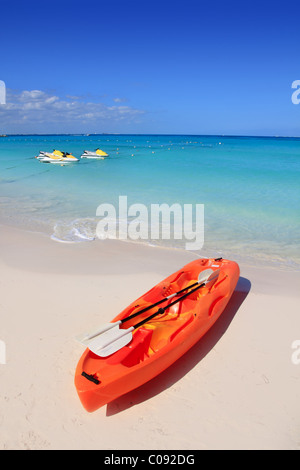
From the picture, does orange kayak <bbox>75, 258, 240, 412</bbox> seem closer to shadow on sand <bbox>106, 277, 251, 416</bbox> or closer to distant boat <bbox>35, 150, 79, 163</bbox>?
shadow on sand <bbox>106, 277, 251, 416</bbox>

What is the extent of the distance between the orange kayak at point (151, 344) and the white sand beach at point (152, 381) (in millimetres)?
289

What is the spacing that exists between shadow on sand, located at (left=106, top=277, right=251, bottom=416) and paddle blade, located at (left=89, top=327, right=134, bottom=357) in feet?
1.90

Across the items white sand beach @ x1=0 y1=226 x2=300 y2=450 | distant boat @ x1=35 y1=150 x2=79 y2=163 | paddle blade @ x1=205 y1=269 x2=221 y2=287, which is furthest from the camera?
distant boat @ x1=35 y1=150 x2=79 y2=163

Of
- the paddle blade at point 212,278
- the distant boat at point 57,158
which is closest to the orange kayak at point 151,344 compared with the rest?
the paddle blade at point 212,278

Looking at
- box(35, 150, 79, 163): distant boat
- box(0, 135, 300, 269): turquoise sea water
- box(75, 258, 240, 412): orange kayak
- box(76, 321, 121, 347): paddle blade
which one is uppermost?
box(35, 150, 79, 163): distant boat

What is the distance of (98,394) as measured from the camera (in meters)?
3.25

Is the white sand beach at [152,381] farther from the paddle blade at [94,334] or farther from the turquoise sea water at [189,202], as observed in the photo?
the turquoise sea water at [189,202]

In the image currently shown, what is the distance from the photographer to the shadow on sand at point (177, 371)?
3632mm

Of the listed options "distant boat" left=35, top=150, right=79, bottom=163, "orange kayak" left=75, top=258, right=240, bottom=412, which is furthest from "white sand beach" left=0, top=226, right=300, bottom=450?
"distant boat" left=35, top=150, right=79, bottom=163

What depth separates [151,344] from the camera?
13.3 ft

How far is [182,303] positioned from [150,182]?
15.4m

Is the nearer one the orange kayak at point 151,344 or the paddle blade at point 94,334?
the orange kayak at point 151,344

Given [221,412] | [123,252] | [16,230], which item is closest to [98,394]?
[221,412]

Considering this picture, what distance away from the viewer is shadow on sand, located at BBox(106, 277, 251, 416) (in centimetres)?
363
